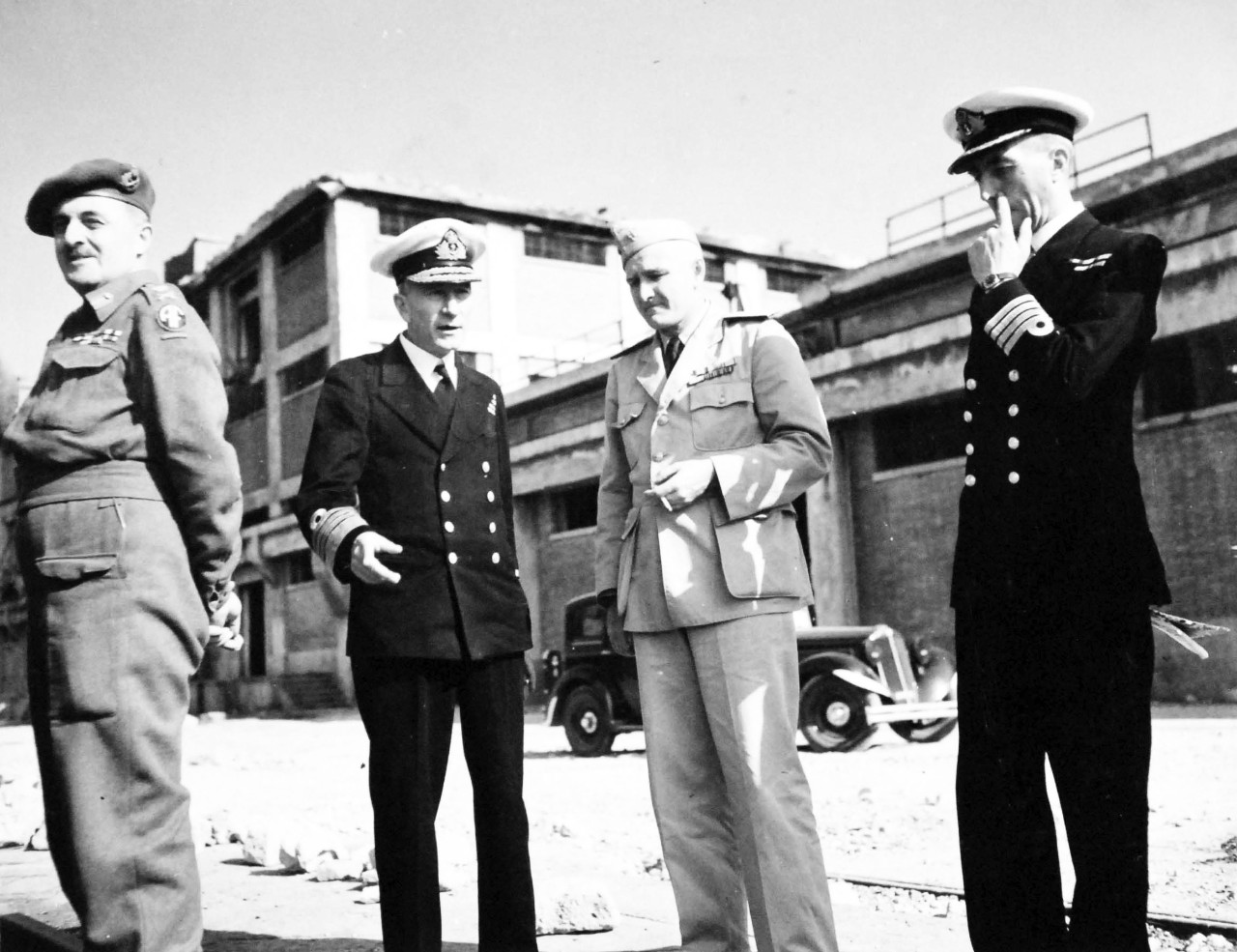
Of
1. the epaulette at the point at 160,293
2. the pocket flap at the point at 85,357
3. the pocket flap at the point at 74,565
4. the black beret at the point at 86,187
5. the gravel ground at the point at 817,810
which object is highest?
the black beret at the point at 86,187

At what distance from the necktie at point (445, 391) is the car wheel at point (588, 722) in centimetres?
972

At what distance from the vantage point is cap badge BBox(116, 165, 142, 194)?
317cm

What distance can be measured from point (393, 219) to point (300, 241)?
2.57 m

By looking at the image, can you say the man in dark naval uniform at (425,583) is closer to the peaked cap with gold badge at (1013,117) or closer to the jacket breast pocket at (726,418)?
the jacket breast pocket at (726,418)

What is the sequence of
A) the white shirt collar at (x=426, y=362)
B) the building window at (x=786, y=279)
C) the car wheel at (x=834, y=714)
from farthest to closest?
1. the building window at (x=786, y=279)
2. the car wheel at (x=834, y=714)
3. the white shirt collar at (x=426, y=362)

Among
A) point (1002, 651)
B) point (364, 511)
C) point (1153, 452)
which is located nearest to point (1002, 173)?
point (1002, 651)

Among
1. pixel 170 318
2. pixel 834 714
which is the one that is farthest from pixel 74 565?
pixel 834 714

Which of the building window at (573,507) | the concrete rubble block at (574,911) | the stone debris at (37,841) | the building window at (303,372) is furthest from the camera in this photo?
the building window at (303,372)

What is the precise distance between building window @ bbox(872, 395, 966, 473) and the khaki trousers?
14689mm

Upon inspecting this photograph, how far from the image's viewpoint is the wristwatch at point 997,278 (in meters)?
2.61

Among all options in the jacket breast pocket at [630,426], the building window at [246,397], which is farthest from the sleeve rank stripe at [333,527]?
the building window at [246,397]

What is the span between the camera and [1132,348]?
255cm

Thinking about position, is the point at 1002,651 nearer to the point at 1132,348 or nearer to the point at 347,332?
the point at 1132,348

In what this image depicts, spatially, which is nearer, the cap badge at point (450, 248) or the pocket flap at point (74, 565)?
the pocket flap at point (74, 565)
